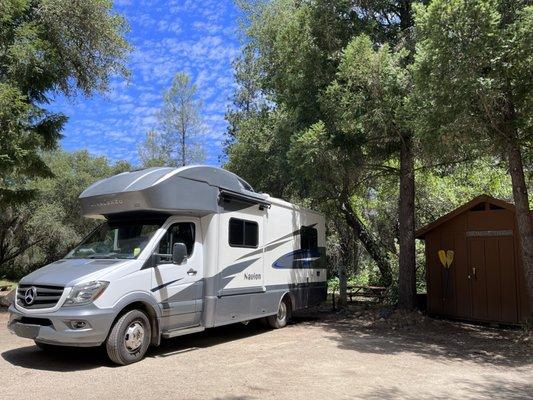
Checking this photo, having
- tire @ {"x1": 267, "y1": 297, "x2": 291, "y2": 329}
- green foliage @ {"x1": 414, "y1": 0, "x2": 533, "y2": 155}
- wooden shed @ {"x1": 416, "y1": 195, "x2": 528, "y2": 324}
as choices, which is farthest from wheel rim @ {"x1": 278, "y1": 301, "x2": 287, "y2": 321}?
green foliage @ {"x1": 414, "y1": 0, "x2": 533, "y2": 155}

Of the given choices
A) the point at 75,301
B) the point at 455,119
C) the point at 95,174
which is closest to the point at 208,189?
the point at 75,301

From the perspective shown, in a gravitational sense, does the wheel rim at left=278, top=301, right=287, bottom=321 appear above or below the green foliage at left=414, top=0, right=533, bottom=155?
below

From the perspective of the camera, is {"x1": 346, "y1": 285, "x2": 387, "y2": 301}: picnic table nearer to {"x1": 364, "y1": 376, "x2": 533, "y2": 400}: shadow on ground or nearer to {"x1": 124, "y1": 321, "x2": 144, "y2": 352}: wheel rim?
{"x1": 364, "y1": 376, "x2": 533, "y2": 400}: shadow on ground

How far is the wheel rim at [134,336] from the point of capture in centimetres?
744

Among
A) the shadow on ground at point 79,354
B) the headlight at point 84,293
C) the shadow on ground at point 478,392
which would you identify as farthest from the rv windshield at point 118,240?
the shadow on ground at point 478,392

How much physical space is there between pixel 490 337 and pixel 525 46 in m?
5.94

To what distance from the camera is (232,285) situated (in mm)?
9578

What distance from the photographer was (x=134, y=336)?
754 cm

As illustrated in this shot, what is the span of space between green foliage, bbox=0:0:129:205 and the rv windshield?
5.62m

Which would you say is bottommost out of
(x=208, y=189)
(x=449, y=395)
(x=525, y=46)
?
(x=449, y=395)

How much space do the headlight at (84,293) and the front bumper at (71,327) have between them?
0.08 m

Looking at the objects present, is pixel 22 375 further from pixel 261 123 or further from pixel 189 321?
pixel 261 123

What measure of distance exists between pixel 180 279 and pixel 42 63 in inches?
347

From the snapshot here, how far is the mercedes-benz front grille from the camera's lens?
7.06m
